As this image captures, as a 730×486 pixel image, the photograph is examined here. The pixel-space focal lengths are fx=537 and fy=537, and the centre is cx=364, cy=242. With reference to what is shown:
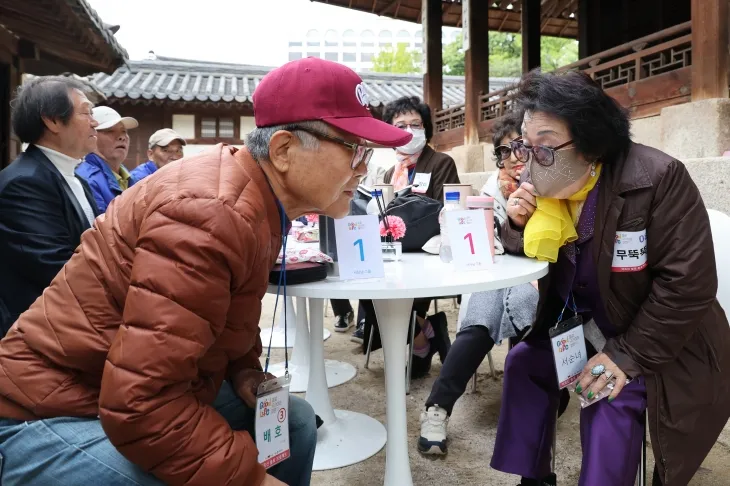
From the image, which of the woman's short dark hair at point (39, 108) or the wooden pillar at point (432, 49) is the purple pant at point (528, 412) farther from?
the wooden pillar at point (432, 49)


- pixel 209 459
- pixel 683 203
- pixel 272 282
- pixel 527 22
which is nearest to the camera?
pixel 209 459

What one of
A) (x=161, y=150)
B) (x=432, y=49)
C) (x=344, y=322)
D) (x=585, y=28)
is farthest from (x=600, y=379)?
(x=585, y=28)

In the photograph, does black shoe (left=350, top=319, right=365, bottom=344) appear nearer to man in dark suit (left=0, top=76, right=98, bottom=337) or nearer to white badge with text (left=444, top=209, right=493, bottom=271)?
man in dark suit (left=0, top=76, right=98, bottom=337)

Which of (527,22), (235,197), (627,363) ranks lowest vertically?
(627,363)

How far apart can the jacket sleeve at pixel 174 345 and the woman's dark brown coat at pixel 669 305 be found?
3.78ft

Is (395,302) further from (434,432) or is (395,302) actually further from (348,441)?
(348,441)

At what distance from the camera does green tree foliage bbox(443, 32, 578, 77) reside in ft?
71.2

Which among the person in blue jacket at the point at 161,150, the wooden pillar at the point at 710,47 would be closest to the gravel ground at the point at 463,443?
the wooden pillar at the point at 710,47

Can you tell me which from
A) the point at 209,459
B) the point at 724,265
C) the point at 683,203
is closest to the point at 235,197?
the point at 209,459

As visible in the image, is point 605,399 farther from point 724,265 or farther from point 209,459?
point 209,459

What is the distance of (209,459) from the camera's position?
0.97 m

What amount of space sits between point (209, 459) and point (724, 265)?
1875mm

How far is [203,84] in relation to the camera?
1462 cm

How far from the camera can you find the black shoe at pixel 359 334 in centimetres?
445
